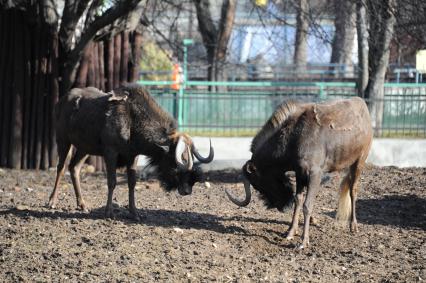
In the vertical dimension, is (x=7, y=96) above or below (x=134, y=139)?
above

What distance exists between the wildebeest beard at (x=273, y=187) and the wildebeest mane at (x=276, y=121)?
0.35 m

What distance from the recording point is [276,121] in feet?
Answer: 31.0

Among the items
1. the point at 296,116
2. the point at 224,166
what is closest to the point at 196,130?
the point at 224,166

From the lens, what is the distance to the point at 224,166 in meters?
16.0

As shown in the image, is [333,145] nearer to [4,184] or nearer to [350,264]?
[350,264]

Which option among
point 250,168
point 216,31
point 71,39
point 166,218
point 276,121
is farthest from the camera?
point 216,31

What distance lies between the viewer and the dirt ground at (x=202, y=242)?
25.3 ft

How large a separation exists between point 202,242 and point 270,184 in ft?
4.21

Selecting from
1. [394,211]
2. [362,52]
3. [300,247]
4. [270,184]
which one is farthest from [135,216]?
[362,52]

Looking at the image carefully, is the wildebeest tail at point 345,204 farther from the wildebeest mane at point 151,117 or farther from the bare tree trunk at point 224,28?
the bare tree trunk at point 224,28

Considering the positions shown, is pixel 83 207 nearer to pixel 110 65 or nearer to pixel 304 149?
pixel 304 149

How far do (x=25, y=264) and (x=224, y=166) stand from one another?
8.47m

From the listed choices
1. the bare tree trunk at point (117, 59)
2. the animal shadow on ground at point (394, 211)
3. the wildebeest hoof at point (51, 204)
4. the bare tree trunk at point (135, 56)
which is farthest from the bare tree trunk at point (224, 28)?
the wildebeest hoof at point (51, 204)

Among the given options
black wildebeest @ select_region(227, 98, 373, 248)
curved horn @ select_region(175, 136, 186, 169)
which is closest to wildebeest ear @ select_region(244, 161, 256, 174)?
black wildebeest @ select_region(227, 98, 373, 248)
